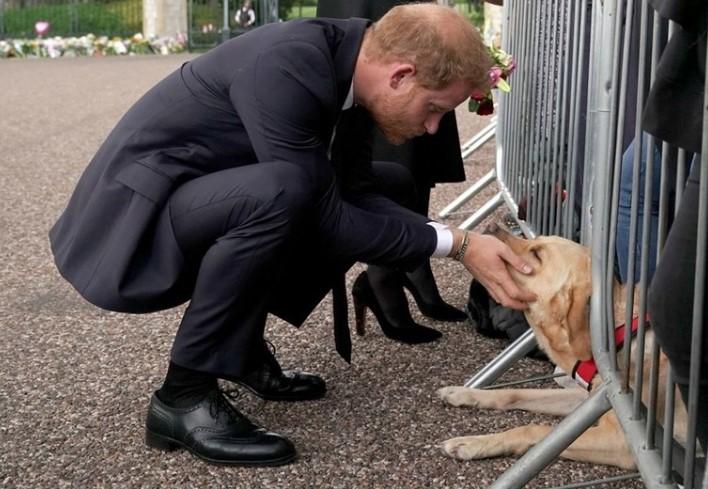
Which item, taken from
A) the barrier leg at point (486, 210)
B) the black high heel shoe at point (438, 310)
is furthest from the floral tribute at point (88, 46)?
the black high heel shoe at point (438, 310)

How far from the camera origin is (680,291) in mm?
1935

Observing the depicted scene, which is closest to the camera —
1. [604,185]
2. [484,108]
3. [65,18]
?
[604,185]

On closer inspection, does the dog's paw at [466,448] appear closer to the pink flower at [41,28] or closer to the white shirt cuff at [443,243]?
the white shirt cuff at [443,243]

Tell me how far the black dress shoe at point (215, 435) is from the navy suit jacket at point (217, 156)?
13.2 inches

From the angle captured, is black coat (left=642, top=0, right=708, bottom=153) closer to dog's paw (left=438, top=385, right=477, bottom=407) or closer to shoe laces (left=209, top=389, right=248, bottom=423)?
shoe laces (left=209, top=389, right=248, bottom=423)

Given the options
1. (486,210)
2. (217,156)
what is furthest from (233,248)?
(486,210)

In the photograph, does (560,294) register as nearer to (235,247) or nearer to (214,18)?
(235,247)

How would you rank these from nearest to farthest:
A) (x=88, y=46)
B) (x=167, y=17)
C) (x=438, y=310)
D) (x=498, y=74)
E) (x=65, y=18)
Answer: (x=498, y=74) → (x=438, y=310) → (x=88, y=46) → (x=167, y=17) → (x=65, y=18)

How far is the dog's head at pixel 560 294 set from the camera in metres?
3.42

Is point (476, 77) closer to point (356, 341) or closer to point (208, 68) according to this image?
point (208, 68)

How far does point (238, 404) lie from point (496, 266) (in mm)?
1108

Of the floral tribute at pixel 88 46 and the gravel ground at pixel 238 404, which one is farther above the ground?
the gravel ground at pixel 238 404

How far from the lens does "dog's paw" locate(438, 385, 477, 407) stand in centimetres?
397

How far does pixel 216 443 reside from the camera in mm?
3490
